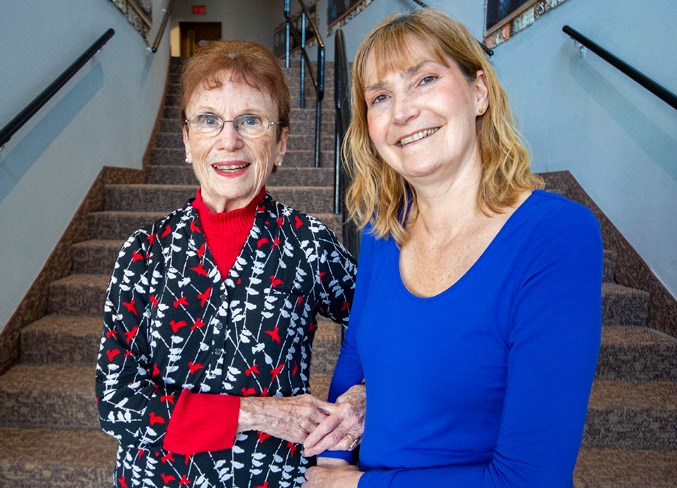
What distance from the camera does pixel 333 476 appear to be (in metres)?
0.93

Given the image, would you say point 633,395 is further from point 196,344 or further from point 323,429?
point 196,344

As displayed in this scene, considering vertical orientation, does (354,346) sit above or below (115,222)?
below

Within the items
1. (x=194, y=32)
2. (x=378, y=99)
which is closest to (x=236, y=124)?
(x=378, y=99)

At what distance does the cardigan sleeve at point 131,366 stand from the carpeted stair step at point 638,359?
2052 mm

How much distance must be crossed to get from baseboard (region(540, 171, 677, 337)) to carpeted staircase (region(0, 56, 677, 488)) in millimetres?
49

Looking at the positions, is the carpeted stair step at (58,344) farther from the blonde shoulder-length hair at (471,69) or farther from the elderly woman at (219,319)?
the blonde shoulder-length hair at (471,69)

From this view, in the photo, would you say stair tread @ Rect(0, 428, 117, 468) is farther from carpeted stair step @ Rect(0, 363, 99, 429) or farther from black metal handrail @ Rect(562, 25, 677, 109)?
black metal handrail @ Rect(562, 25, 677, 109)

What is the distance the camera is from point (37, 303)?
9.16ft

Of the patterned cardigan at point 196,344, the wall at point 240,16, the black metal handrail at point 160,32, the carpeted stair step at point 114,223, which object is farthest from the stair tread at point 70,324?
the wall at point 240,16

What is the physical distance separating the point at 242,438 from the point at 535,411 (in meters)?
0.60

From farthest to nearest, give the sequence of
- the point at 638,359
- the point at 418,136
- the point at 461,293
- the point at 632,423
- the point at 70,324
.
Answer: the point at 70,324 → the point at 638,359 → the point at 632,423 → the point at 418,136 → the point at 461,293

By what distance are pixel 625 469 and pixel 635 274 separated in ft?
3.76

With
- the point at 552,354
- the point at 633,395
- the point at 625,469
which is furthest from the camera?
the point at 633,395

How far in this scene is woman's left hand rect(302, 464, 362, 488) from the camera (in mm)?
889
